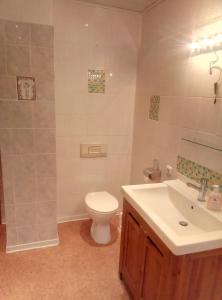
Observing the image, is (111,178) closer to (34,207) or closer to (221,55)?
(34,207)

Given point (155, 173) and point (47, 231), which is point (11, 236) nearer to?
point (47, 231)

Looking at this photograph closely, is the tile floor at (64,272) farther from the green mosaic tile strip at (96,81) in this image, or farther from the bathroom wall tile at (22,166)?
the green mosaic tile strip at (96,81)

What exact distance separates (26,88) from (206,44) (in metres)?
1.43

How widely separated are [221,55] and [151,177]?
1161mm

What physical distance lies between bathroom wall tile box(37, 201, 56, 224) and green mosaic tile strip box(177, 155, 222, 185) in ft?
4.15

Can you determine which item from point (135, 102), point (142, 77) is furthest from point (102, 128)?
point (142, 77)

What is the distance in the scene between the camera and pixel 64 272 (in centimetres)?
199

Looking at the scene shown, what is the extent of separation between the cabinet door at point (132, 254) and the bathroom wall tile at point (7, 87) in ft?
4.48

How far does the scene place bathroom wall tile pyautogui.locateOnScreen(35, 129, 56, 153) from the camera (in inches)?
79.0

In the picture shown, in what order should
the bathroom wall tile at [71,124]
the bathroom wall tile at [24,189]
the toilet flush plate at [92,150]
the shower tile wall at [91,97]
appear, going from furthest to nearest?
1. the toilet flush plate at [92,150]
2. the bathroom wall tile at [71,124]
3. the shower tile wall at [91,97]
4. the bathroom wall tile at [24,189]

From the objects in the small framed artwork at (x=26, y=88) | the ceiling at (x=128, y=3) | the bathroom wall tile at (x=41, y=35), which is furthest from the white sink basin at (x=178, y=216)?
the ceiling at (x=128, y=3)

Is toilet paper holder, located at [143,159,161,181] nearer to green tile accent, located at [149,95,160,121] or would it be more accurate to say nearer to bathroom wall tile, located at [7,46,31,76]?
green tile accent, located at [149,95,160,121]

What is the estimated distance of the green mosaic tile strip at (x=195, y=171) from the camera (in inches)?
60.4

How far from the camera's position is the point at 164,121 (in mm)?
2092
